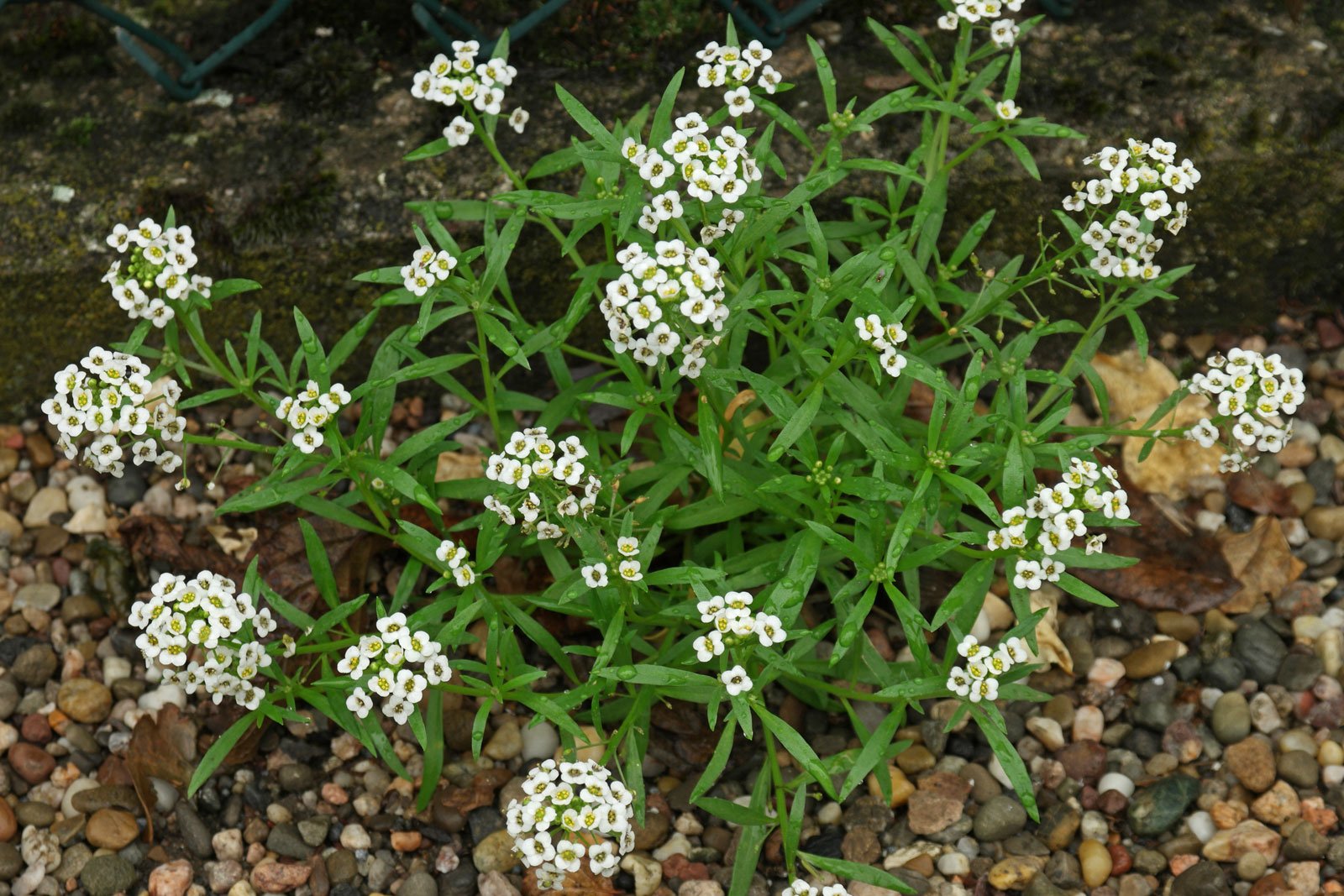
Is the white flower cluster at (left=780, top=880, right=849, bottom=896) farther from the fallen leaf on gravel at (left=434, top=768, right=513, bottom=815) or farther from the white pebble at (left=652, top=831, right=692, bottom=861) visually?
the fallen leaf on gravel at (left=434, top=768, right=513, bottom=815)

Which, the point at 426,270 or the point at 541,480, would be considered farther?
the point at 426,270

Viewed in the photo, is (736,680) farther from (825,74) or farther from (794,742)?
(825,74)

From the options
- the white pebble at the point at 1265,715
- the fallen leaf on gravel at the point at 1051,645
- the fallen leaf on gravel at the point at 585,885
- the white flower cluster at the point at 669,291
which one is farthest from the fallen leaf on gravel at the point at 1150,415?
the fallen leaf on gravel at the point at 585,885

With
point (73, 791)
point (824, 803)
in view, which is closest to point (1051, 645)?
point (824, 803)

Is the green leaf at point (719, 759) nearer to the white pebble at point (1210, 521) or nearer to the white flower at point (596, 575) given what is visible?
the white flower at point (596, 575)

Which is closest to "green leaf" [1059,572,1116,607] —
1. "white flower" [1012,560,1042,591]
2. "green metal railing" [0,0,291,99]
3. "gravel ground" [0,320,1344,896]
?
"white flower" [1012,560,1042,591]
